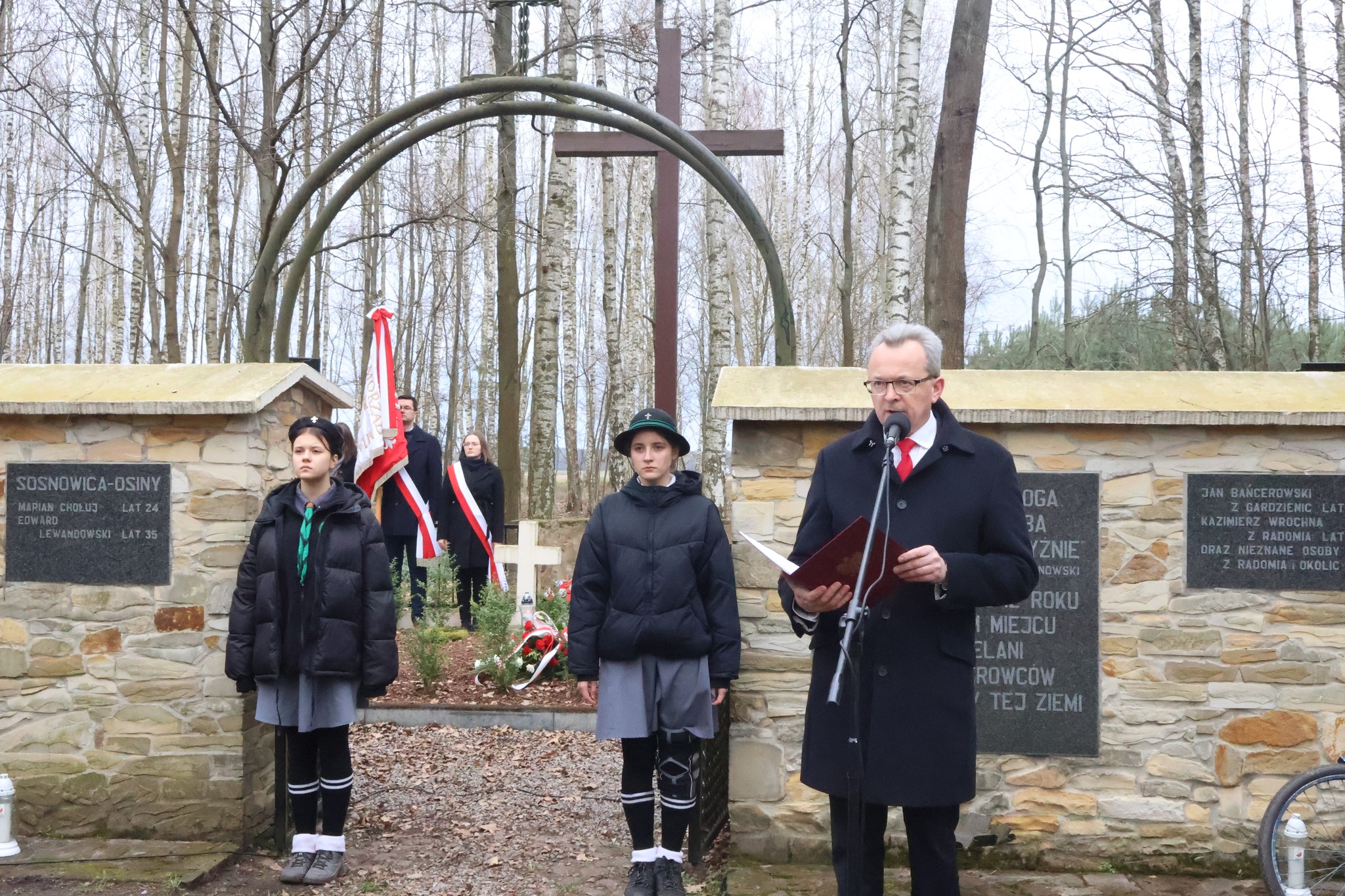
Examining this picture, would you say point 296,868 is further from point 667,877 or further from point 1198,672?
point 1198,672

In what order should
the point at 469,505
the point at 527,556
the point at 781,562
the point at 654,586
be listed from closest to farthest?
the point at 781,562
the point at 654,586
the point at 527,556
the point at 469,505

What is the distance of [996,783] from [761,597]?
3.84ft

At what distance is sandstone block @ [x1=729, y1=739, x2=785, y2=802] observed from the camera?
176 inches

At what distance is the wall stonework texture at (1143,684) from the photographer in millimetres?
4414

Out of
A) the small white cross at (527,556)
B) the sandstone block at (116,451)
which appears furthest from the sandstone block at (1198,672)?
the small white cross at (527,556)

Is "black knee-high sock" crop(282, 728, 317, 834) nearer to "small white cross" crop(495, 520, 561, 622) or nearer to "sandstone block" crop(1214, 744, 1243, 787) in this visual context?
"sandstone block" crop(1214, 744, 1243, 787)

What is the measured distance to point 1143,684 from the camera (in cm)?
443

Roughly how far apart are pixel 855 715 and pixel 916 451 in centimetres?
71

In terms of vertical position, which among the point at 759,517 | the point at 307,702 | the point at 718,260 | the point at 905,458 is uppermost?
the point at 718,260

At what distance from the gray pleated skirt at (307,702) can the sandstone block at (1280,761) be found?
350cm

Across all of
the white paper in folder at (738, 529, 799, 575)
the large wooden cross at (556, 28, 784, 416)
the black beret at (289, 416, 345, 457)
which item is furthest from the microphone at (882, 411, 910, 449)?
the large wooden cross at (556, 28, 784, 416)

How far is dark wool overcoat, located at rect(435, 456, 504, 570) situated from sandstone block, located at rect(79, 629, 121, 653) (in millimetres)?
4140

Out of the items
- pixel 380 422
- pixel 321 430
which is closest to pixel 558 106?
pixel 380 422

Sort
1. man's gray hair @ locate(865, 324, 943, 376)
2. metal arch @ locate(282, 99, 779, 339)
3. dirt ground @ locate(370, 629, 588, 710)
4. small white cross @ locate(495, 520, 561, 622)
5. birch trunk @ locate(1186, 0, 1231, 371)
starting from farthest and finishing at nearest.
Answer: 1. birch trunk @ locate(1186, 0, 1231, 371)
2. small white cross @ locate(495, 520, 561, 622)
3. dirt ground @ locate(370, 629, 588, 710)
4. metal arch @ locate(282, 99, 779, 339)
5. man's gray hair @ locate(865, 324, 943, 376)
